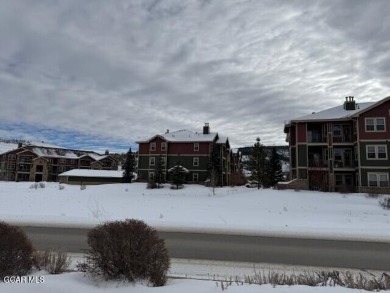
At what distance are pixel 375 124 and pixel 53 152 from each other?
8917 cm

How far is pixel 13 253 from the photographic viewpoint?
5.57m

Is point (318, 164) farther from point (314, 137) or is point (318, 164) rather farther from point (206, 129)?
point (206, 129)

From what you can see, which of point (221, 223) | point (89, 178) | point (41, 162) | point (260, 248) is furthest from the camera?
point (41, 162)

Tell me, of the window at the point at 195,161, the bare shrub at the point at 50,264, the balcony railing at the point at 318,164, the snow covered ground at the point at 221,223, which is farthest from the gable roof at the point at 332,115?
the bare shrub at the point at 50,264

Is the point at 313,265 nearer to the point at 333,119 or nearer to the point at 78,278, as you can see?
the point at 78,278

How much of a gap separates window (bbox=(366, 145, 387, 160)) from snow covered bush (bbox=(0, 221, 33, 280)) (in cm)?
4025

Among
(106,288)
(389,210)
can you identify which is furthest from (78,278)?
(389,210)

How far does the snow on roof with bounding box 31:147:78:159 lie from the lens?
323 ft

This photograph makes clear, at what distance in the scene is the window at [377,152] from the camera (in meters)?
38.8

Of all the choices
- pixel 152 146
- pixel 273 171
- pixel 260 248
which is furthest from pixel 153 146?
pixel 260 248

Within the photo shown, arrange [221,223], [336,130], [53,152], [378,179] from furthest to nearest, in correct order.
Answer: [53,152] < [336,130] < [378,179] < [221,223]

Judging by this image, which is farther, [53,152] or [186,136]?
[53,152]

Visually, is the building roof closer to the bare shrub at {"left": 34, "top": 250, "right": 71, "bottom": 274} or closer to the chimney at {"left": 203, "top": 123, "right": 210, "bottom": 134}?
the chimney at {"left": 203, "top": 123, "right": 210, "bottom": 134}

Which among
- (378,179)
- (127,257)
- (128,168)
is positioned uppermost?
(128,168)
